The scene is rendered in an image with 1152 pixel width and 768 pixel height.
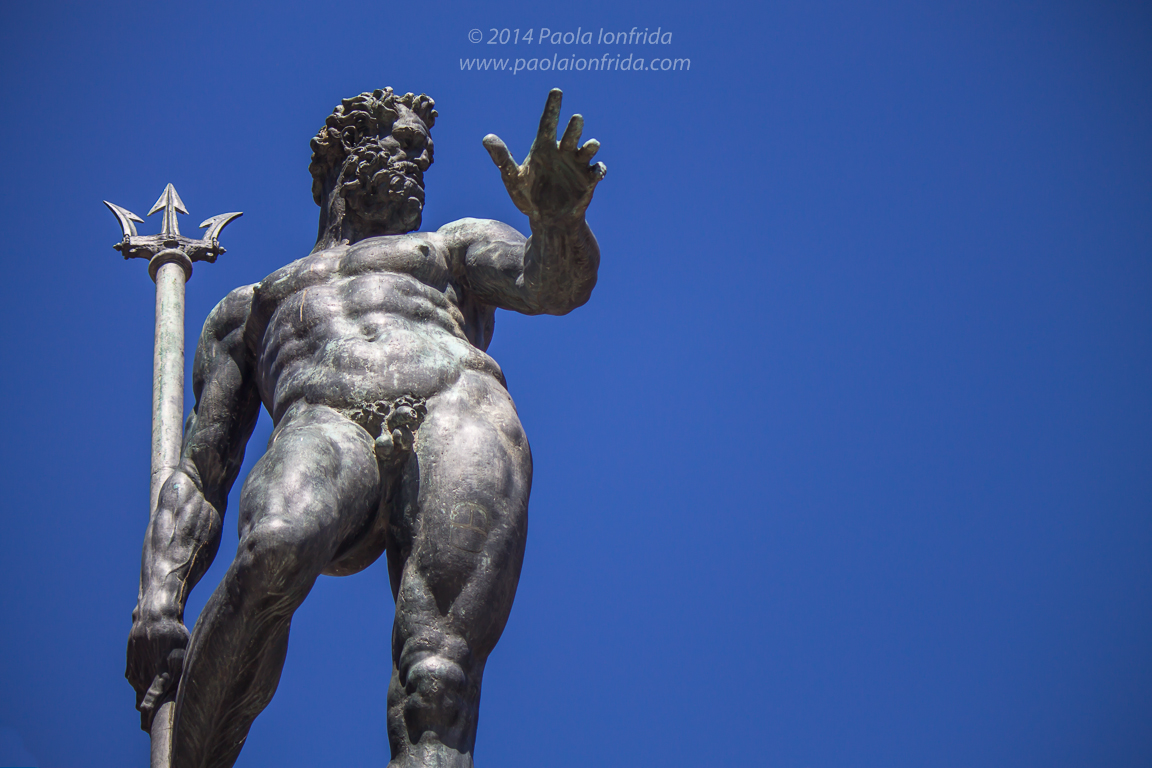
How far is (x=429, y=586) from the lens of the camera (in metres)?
7.06

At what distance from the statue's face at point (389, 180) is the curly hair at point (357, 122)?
0.08 metres

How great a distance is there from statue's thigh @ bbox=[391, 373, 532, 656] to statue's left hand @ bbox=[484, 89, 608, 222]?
3.46ft

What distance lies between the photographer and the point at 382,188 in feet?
29.4

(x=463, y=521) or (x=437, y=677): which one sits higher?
(x=463, y=521)

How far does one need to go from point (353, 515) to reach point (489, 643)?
92 centimetres

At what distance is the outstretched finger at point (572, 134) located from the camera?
732cm

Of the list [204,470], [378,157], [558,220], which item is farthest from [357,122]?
[204,470]

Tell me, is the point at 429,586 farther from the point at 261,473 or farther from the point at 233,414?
the point at 233,414

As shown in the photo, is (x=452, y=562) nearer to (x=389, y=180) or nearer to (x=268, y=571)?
(x=268, y=571)

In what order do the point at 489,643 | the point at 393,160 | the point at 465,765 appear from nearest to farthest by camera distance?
the point at 465,765, the point at 489,643, the point at 393,160

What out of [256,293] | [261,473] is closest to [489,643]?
[261,473]

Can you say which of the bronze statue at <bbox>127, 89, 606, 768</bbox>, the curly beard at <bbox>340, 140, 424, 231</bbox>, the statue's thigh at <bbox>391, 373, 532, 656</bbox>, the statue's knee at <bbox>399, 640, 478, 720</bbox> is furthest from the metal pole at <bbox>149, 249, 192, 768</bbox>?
the statue's knee at <bbox>399, 640, 478, 720</bbox>

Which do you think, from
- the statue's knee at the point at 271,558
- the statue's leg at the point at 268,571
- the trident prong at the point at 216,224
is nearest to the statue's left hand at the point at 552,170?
the statue's leg at the point at 268,571

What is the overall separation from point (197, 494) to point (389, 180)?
2.21 meters
